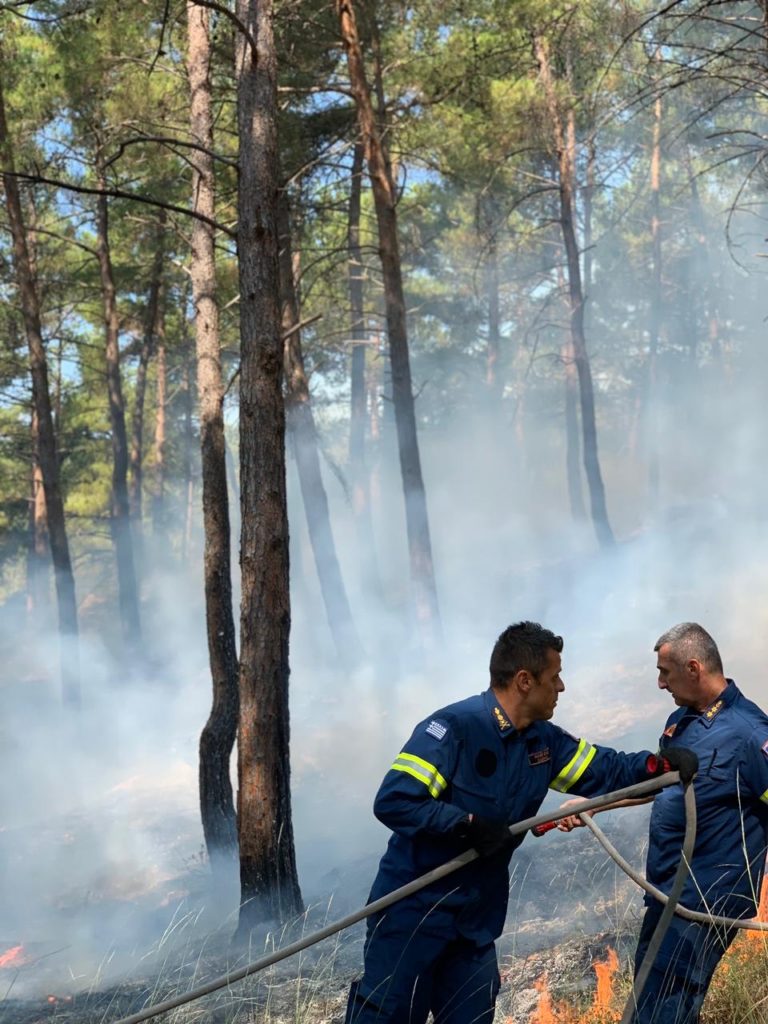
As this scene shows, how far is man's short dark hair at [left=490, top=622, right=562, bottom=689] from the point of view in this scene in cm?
350

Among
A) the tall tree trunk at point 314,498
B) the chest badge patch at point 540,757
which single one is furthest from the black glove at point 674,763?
the tall tree trunk at point 314,498

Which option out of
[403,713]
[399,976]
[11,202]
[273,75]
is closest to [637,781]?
[399,976]

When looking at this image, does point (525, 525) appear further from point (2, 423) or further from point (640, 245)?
point (2, 423)

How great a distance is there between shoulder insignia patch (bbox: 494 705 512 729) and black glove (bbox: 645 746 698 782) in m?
0.55

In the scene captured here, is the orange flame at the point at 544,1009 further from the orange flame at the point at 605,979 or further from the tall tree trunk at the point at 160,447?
the tall tree trunk at the point at 160,447

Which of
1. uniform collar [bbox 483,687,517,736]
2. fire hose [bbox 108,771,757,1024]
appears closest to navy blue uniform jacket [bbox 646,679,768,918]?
fire hose [bbox 108,771,757,1024]

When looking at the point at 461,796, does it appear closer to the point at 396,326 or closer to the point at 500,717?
the point at 500,717

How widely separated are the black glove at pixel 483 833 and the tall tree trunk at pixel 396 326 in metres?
11.1

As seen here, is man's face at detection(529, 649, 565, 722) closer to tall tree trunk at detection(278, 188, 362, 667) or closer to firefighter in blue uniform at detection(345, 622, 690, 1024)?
firefighter in blue uniform at detection(345, 622, 690, 1024)

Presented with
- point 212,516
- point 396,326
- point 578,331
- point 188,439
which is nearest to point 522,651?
point 212,516

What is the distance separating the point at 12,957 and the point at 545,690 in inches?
283

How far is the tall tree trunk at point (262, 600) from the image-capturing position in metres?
7.49

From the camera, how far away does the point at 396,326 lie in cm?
1454

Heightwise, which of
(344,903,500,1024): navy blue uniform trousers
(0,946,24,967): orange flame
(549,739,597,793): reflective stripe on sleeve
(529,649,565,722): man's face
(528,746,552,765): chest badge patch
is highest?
(529,649,565,722): man's face
